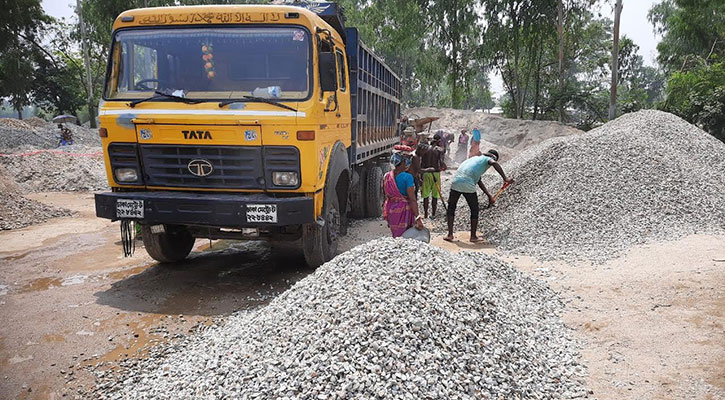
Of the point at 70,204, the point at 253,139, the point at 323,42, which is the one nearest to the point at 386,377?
the point at 253,139

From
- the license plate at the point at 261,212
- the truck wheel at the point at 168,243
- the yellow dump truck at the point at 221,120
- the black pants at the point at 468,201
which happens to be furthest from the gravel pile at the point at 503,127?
the license plate at the point at 261,212

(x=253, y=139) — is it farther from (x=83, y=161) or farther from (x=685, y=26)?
(x=685, y=26)

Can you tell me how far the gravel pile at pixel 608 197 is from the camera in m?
6.69

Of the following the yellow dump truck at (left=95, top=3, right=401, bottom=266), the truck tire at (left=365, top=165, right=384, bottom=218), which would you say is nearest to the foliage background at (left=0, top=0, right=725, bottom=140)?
the truck tire at (left=365, top=165, right=384, bottom=218)

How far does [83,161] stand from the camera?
1528 centimetres

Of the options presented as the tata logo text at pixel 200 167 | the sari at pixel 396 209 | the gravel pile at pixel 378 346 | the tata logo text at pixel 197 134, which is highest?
the tata logo text at pixel 197 134

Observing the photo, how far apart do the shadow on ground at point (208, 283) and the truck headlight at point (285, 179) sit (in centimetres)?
133

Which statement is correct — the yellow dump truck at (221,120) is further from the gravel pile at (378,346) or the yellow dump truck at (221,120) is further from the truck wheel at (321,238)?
the gravel pile at (378,346)

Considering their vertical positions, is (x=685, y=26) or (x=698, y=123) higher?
(x=685, y=26)

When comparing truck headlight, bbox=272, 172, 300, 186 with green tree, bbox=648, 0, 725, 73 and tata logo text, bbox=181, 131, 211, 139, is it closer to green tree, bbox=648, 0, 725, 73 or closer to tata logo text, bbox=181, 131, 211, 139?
tata logo text, bbox=181, 131, 211, 139

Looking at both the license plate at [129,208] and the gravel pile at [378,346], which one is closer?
the gravel pile at [378,346]

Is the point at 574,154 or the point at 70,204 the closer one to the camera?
the point at 574,154

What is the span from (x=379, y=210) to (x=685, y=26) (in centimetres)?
2589

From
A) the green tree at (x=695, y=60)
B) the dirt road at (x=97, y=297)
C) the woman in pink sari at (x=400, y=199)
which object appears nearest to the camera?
the dirt road at (x=97, y=297)
